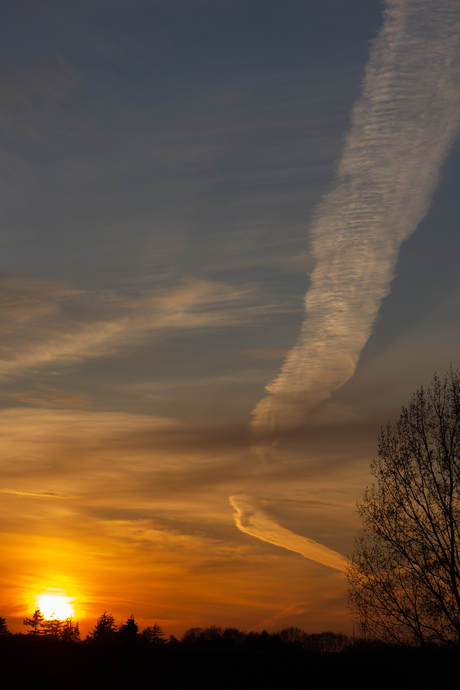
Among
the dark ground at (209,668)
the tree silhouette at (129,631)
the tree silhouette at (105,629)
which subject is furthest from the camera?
the tree silhouette at (105,629)

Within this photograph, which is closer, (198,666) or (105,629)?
(198,666)

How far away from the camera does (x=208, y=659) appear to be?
2348 centimetres

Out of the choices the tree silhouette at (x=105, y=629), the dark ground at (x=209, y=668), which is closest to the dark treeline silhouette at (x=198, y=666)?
the dark ground at (x=209, y=668)

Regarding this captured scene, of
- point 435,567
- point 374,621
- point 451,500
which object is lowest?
point 374,621

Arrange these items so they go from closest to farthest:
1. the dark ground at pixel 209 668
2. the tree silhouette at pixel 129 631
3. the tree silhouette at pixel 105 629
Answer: the dark ground at pixel 209 668 < the tree silhouette at pixel 129 631 < the tree silhouette at pixel 105 629

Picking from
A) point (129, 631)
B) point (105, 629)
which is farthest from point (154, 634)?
point (129, 631)

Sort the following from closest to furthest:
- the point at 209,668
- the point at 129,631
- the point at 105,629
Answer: the point at 209,668 → the point at 129,631 → the point at 105,629

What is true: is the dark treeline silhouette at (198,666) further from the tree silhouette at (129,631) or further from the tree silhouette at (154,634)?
the tree silhouette at (154,634)

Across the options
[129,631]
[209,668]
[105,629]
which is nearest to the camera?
[209,668]

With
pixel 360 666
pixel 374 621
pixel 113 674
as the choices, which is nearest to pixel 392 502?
pixel 374 621

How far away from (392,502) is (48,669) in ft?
51.7

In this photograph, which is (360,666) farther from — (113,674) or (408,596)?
(113,674)

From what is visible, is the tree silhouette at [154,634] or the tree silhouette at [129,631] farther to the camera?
the tree silhouette at [154,634]

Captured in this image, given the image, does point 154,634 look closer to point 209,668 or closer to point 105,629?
point 105,629
